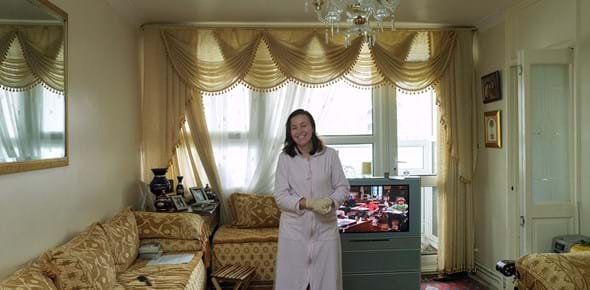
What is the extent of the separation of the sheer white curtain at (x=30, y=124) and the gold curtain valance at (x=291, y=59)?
1.63m

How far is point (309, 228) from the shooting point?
2262mm

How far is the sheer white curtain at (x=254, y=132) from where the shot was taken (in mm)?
3863

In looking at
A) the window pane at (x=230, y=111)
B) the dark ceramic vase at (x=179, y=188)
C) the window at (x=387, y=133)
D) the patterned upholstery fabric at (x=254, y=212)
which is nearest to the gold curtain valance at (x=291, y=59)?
the window pane at (x=230, y=111)

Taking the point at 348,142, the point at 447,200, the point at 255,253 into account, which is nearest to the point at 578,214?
the point at 447,200

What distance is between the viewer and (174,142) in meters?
3.72

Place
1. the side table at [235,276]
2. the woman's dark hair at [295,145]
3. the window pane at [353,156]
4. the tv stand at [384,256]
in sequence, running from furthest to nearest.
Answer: the window pane at [353,156] → the tv stand at [384,256] → the side table at [235,276] → the woman's dark hair at [295,145]

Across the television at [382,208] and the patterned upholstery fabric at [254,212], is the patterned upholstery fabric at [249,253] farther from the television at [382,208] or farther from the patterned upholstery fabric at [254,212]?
the television at [382,208]

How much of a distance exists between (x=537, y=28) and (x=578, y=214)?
145cm

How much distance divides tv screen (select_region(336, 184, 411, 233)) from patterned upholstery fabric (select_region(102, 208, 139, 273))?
1553 millimetres

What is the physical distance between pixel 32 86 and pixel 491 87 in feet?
11.5

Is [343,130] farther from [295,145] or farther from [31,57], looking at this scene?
[31,57]

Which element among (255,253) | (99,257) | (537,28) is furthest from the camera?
(255,253)

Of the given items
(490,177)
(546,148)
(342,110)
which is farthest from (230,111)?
(546,148)

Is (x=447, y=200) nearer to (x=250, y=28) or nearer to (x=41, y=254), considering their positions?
(x=250, y=28)
